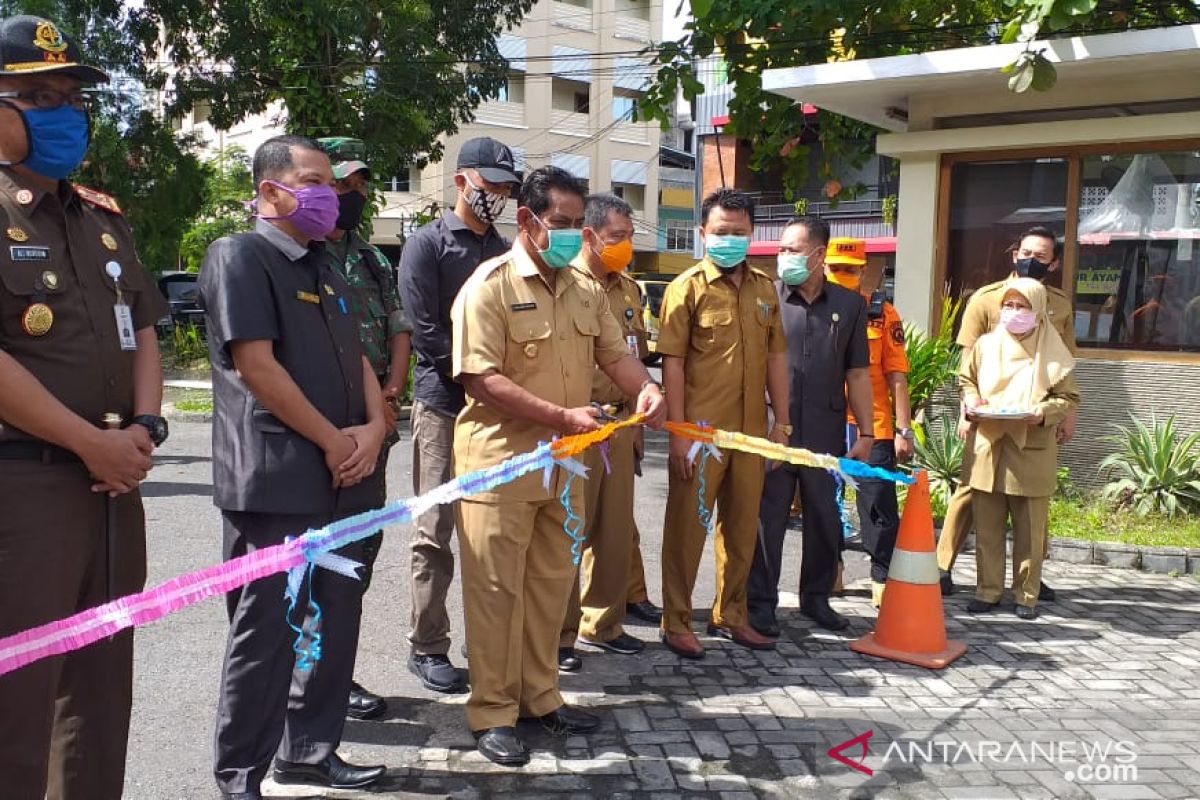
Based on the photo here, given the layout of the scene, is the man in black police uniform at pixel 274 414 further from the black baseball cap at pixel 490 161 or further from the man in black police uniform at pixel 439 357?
the black baseball cap at pixel 490 161

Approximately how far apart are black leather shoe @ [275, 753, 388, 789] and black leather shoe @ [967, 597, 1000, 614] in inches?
144

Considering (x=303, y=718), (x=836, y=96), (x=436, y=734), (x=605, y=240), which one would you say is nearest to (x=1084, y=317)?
(x=836, y=96)

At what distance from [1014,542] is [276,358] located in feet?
14.4

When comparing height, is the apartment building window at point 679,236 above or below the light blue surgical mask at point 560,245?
above

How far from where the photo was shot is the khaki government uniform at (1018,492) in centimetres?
556

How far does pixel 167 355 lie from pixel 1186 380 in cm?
1759

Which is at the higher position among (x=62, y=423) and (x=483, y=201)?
(x=483, y=201)

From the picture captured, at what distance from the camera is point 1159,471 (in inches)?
292

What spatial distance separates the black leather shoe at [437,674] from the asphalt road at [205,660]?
2.2 inches

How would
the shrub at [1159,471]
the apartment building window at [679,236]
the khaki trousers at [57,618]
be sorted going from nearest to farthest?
1. the khaki trousers at [57,618]
2. the shrub at [1159,471]
3. the apartment building window at [679,236]

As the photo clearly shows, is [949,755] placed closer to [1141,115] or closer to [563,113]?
[1141,115]

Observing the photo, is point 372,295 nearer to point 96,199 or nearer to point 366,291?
point 366,291

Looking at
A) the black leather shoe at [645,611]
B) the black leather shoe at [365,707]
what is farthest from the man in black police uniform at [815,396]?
the black leather shoe at [365,707]

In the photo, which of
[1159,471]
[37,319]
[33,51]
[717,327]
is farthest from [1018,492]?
[33,51]
